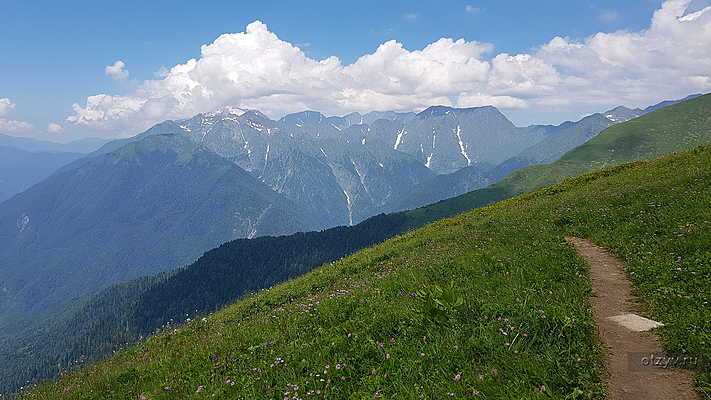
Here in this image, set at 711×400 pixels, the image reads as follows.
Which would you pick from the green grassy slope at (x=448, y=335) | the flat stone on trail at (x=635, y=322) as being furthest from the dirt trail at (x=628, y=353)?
the green grassy slope at (x=448, y=335)

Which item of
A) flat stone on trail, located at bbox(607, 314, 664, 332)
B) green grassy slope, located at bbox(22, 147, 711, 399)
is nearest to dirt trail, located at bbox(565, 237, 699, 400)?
flat stone on trail, located at bbox(607, 314, 664, 332)

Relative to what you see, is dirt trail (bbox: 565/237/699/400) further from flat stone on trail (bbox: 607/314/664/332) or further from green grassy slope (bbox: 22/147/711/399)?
green grassy slope (bbox: 22/147/711/399)

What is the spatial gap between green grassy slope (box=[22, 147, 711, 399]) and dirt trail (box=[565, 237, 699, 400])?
30 centimetres

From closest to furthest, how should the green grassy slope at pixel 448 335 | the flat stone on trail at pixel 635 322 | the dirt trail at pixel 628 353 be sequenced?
the dirt trail at pixel 628 353
the green grassy slope at pixel 448 335
the flat stone on trail at pixel 635 322

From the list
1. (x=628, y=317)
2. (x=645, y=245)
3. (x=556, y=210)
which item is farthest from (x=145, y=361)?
(x=556, y=210)

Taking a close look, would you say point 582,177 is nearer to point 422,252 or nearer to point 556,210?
point 556,210

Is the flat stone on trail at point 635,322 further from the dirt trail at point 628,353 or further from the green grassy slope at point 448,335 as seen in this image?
the green grassy slope at point 448,335

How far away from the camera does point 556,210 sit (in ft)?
84.4

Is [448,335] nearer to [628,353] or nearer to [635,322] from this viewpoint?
[628,353]

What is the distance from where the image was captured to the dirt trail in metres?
6.08

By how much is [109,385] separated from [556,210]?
26.6 meters

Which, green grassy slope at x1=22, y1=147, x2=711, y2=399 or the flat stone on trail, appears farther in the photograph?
the flat stone on trail

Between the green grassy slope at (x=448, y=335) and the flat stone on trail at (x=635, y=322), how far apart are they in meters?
0.34

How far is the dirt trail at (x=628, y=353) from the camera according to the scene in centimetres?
608
